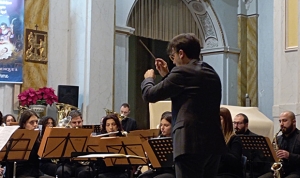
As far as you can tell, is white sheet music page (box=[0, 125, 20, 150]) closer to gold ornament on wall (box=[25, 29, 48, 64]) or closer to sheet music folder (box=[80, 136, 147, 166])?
sheet music folder (box=[80, 136, 147, 166])

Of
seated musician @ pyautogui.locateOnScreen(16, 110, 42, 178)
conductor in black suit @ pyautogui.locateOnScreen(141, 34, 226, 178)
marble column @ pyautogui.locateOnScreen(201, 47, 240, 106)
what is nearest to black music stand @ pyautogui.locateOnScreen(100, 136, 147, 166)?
seated musician @ pyautogui.locateOnScreen(16, 110, 42, 178)

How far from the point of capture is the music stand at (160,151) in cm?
563

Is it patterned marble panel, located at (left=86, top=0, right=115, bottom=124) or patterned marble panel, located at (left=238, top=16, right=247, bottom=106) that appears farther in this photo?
patterned marble panel, located at (left=238, top=16, right=247, bottom=106)

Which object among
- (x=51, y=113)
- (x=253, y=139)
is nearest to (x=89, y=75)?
(x=51, y=113)

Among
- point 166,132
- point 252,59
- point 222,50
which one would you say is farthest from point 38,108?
point 252,59

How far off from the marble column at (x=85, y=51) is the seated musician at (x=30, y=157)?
3.98 metres

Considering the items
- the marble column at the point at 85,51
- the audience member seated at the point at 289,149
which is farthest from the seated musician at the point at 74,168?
the marble column at the point at 85,51

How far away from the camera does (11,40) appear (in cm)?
981

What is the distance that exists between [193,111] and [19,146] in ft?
9.32

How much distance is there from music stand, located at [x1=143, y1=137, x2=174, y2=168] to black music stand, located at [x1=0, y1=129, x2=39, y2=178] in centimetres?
122

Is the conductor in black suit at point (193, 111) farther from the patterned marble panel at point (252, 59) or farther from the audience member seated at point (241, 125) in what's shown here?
the patterned marble panel at point (252, 59)

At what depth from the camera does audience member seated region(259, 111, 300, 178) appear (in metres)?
6.51

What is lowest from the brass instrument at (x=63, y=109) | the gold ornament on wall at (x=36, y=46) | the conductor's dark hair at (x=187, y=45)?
the brass instrument at (x=63, y=109)

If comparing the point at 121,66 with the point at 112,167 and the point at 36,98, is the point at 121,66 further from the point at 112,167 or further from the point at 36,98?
the point at 112,167
